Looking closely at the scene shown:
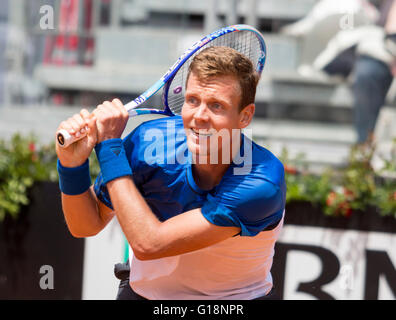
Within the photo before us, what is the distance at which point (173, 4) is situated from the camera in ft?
15.5

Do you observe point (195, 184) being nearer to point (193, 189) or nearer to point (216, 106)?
point (193, 189)

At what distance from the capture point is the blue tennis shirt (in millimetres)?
1533

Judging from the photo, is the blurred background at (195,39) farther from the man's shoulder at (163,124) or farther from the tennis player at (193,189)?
the tennis player at (193,189)

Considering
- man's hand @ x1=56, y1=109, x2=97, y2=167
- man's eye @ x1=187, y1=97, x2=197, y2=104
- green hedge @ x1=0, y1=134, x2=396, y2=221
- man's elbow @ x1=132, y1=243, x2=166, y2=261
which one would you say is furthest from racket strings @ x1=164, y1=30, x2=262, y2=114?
green hedge @ x1=0, y1=134, x2=396, y2=221

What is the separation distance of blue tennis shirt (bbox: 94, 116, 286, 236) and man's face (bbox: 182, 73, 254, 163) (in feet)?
0.38

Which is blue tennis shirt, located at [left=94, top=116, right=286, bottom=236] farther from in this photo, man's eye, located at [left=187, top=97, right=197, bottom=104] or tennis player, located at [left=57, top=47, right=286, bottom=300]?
man's eye, located at [left=187, top=97, right=197, bottom=104]

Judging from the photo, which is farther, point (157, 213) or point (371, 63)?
point (371, 63)

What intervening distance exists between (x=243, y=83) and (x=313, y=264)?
1758 mm

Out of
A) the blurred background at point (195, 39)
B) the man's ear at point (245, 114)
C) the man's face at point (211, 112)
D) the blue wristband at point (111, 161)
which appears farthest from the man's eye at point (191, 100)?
the blurred background at point (195, 39)

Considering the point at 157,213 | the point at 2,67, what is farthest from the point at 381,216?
the point at 2,67

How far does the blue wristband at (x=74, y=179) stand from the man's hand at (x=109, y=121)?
0.35 feet

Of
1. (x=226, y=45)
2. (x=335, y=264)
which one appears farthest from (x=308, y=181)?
(x=226, y=45)
